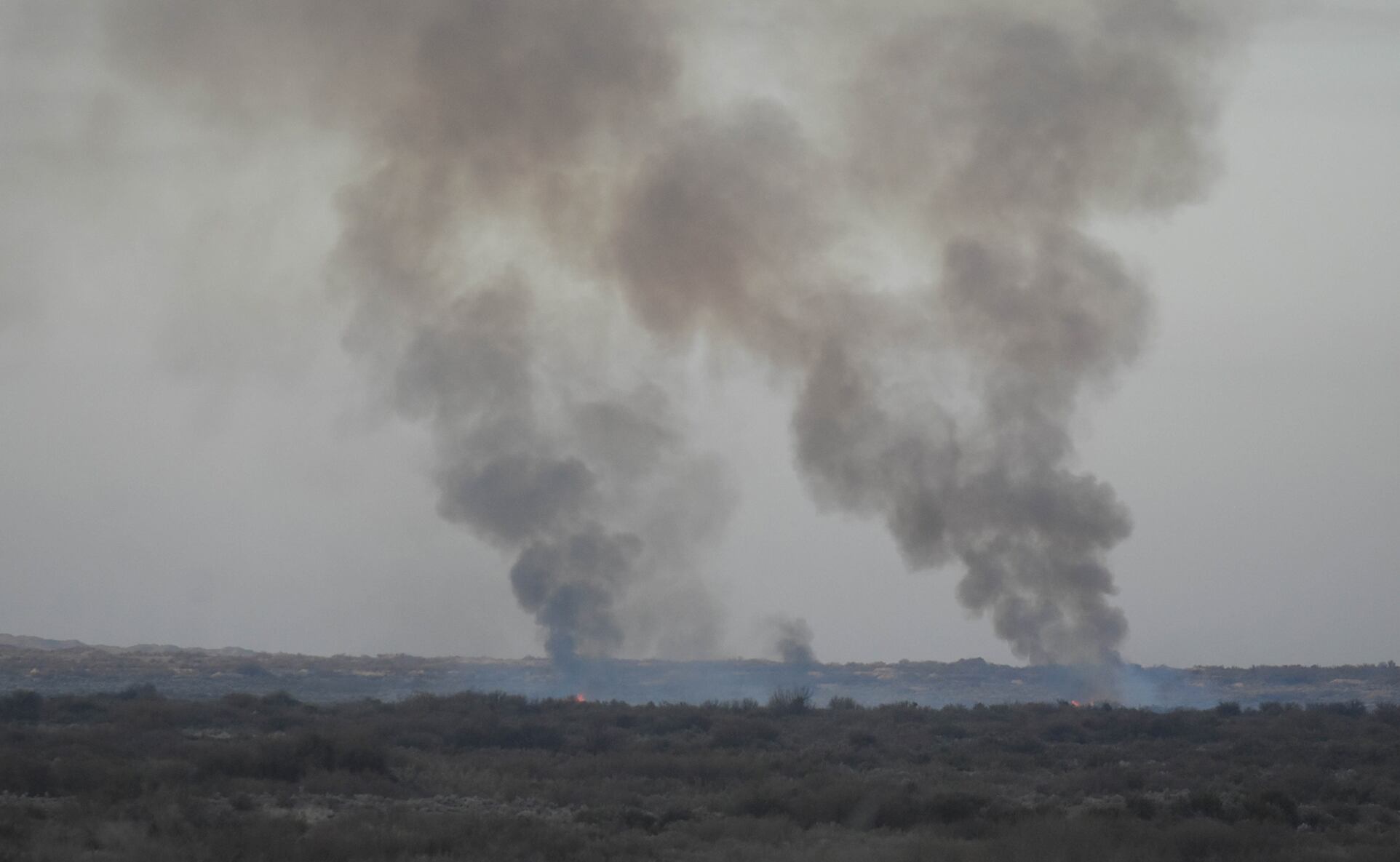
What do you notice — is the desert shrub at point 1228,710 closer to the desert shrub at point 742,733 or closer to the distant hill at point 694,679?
the distant hill at point 694,679

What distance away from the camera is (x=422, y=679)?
5562 centimetres

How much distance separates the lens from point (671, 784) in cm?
1944

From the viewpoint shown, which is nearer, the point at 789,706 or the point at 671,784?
the point at 671,784

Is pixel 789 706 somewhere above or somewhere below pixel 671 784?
above

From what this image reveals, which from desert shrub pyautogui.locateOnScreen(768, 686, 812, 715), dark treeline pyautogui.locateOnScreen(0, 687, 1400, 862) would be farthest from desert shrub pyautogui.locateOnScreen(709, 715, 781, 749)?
desert shrub pyautogui.locateOnScreen(768, 686, 812, 715)

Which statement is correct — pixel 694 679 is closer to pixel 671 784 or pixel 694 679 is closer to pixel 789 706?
pixel 789 706

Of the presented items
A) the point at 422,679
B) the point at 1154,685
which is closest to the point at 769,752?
the point at 1154,685

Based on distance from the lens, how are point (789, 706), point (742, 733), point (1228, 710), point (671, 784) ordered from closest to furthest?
point (671, 784) < point (742, 733) < point (1228, 710) < point (789, 706)

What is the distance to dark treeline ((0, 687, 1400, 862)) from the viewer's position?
1355 centimetres

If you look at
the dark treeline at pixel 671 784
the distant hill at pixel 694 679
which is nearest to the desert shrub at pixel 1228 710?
the dark treeline at pixel 671 784

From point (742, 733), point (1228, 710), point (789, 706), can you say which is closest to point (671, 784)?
point (742, 733)

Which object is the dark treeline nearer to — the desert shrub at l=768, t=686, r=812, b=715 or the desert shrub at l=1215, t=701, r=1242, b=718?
the desert shrub at l=768, t=686, r=812, b=715

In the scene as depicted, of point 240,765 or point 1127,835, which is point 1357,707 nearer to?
point 1127,835

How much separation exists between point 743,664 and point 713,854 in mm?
49109
